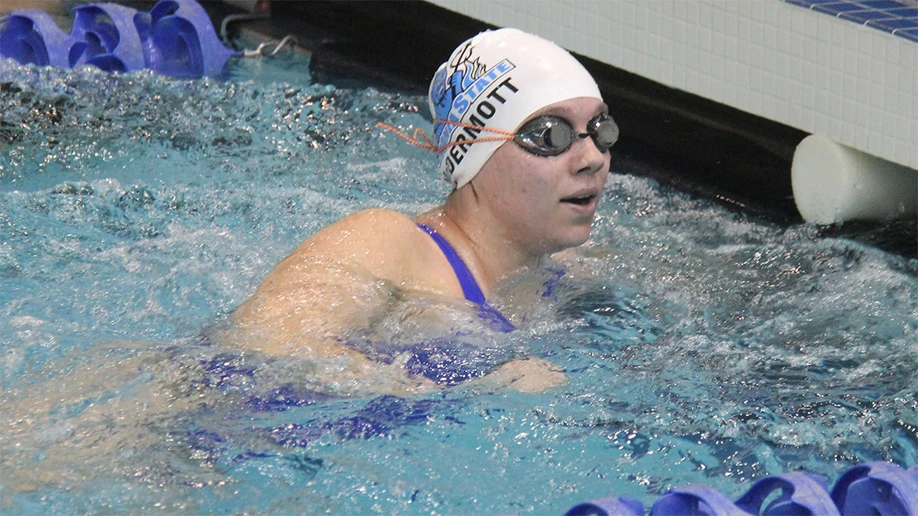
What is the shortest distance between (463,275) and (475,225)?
160 mm

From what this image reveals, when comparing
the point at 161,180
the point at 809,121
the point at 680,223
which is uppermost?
the point at 809,121

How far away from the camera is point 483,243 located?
3.18 meters

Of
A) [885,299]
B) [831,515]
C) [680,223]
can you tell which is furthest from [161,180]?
[831,515]

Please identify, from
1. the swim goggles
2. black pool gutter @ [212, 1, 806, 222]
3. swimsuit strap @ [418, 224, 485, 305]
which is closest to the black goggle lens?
the swim goggles

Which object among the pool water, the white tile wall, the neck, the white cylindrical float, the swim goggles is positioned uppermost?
the white tile wall

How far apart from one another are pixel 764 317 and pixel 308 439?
1624 mm

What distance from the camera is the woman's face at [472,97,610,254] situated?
3.05 metres

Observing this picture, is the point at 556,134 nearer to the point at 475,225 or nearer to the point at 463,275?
the point at 475,225

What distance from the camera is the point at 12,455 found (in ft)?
8.05

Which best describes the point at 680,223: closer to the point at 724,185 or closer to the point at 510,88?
the point at 724,185

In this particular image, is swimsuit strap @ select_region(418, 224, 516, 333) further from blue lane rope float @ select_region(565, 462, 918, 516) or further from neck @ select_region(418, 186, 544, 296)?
blue lane rope float @ select_region(565, 462, 918, 516)

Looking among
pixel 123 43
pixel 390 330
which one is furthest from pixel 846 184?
pixel 123 43

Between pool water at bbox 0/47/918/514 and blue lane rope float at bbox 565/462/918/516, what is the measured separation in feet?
1.17

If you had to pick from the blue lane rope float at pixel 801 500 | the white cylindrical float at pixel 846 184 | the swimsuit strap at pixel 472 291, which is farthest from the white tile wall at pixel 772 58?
the blue lane rope float at pixel 801 500
